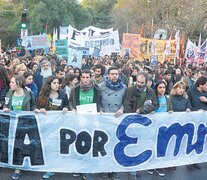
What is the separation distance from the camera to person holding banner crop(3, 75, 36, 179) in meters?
5.62

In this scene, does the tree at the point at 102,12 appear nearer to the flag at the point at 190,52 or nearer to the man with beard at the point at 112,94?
the flag at the point at 190,52

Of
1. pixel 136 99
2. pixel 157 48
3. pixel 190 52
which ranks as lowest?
pixel 136 99

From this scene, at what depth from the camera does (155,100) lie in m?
5.91

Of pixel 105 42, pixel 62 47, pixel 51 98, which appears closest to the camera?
pixel 51 98

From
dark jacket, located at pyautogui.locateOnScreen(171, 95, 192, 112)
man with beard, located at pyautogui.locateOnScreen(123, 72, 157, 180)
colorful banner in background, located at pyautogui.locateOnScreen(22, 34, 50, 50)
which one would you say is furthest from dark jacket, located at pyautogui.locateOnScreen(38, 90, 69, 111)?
colorful banner in background, located at pyautogui.locateOnScreen(22, 34, 50, 50)

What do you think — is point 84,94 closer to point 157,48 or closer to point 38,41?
point 38,41

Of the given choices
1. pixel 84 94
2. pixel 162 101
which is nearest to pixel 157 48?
pixel 162 101

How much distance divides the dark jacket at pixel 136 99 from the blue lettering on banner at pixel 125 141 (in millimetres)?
180

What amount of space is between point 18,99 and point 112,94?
4.68ft

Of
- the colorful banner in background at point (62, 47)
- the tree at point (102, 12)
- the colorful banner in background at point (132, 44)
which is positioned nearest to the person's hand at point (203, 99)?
the colorful banner in background at point (62, 47)

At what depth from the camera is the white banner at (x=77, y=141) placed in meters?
5.57

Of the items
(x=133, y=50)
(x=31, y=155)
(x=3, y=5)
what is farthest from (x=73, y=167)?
(x=3, y=5)

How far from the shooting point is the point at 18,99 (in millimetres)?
5656

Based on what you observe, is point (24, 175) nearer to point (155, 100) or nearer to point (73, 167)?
point (73, 167)
